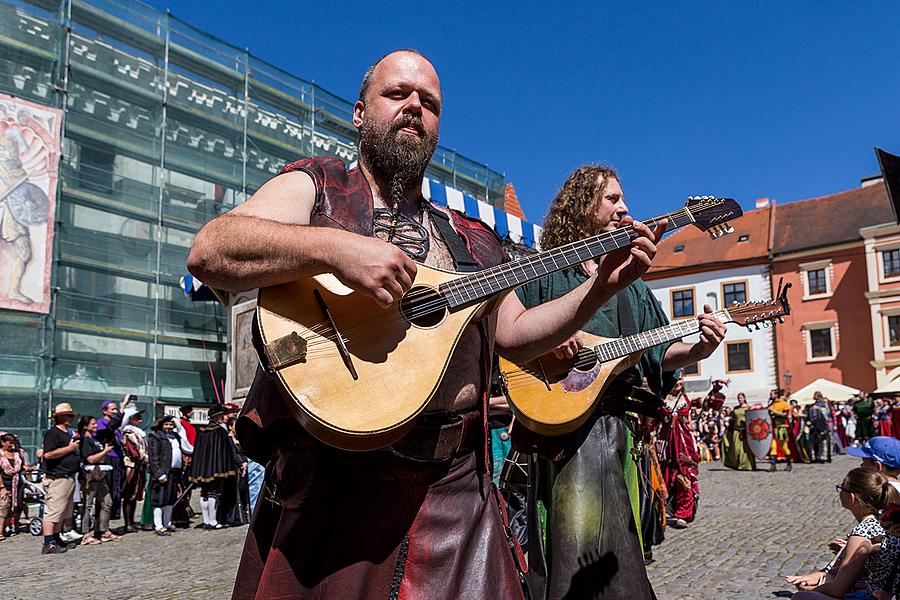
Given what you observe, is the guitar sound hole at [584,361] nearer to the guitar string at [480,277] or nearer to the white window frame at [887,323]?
the guitar string at [480,277]

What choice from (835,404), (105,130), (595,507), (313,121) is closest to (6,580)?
(595,507)

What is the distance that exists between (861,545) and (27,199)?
2251 centimetres

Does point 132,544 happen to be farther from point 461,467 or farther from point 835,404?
point 835,404

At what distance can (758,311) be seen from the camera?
4.20 metres

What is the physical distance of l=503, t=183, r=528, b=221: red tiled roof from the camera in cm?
3753

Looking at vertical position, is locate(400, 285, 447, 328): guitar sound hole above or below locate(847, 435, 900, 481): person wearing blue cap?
above

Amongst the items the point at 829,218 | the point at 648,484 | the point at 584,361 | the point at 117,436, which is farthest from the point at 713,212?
the point at 829,218

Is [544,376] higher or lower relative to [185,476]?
higher

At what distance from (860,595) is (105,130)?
80.7ft

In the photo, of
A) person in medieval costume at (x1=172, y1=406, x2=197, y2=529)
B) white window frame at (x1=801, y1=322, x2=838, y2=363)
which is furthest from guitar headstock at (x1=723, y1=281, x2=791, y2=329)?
white window frame at (x1=801, y1=322, x2=838, y2=363)

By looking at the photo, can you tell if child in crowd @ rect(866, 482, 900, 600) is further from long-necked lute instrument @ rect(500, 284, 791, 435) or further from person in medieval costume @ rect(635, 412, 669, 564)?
long-necked lute instrument @ rect(500, 284, 791, 435)

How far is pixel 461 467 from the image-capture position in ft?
6.44

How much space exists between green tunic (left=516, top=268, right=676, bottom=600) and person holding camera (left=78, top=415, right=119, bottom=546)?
9276 millimetres

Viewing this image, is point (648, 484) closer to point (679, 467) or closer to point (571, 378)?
point (571, 378)
